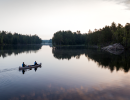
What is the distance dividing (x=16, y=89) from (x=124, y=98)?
55.9 ft

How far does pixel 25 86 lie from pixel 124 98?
16372 millimetres

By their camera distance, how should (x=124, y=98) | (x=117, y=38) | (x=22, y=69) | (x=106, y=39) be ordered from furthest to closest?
(x=106, y=39)
(x=117, y=38)
(x=22, y=69)
(x=124, y=98)

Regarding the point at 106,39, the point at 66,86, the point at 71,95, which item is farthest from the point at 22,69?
the point at 106,39

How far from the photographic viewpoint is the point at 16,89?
19281 mm

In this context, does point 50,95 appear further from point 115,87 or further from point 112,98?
point 115,87

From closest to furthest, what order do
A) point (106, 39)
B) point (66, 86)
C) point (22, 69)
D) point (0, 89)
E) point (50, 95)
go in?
point (50, 95) < point (0, 89) < point (66, 86) < point (22, 69) < point (106, 39)

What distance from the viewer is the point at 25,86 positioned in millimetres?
20688

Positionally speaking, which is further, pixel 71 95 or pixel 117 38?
pixel 117 38

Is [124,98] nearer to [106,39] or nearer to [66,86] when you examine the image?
[66,86]

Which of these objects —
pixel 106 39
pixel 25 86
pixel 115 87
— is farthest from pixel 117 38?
pixel 25 86

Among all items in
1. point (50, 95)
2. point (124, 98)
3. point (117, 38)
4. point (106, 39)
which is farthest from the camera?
point (106, 39)

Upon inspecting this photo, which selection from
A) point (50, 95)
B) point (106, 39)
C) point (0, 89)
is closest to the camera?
point (50, 95)

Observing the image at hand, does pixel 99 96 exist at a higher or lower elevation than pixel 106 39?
lower

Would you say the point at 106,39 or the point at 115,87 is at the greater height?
the point at 106,39
